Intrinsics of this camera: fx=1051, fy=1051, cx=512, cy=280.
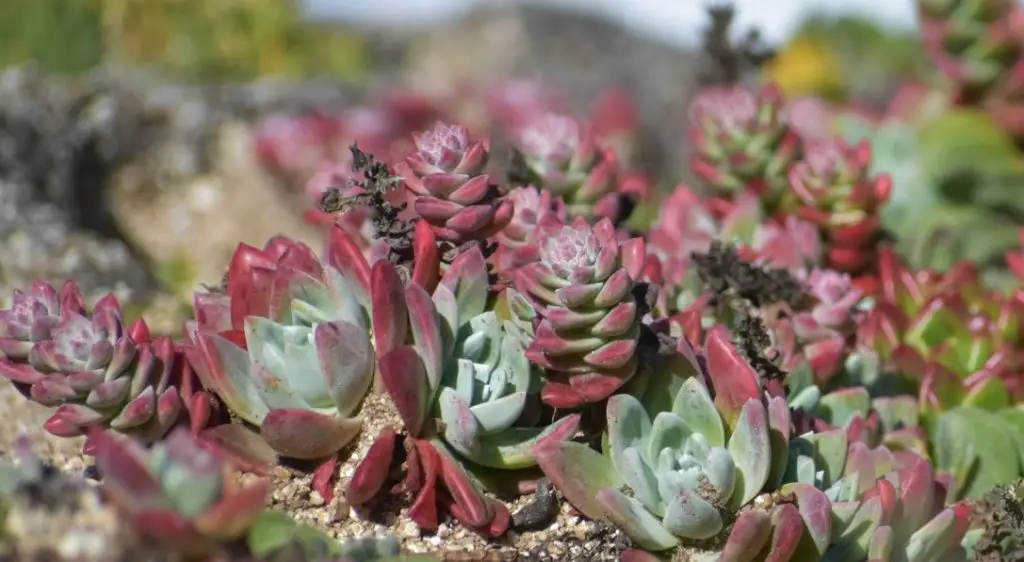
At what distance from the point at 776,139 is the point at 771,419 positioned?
978mm

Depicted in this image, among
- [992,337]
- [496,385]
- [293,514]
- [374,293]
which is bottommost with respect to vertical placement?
[992,337]

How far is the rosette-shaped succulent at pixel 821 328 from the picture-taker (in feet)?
5.14

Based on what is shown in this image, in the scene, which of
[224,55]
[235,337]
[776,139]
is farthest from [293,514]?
[224,55]

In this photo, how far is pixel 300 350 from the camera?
1263 mm

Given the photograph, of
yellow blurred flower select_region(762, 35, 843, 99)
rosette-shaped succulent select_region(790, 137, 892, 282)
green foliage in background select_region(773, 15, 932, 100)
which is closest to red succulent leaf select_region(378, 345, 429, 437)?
rosette-shaped succulent select_region(790, 137, 892, 282)

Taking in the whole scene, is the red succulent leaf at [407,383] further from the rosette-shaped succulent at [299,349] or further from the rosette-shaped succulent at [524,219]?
the rosette-shaped succulent at [524,219]

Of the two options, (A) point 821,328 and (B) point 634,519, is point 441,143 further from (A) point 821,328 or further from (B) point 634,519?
(A) point 821,328

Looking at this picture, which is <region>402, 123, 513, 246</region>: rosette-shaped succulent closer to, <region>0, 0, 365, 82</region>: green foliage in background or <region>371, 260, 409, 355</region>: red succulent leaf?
<region>371, 260, 409, 355</region>: red succulent leaf

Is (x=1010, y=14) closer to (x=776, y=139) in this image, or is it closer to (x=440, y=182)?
(x=776, y=139)

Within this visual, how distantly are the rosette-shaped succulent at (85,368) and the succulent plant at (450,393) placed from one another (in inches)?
10.6

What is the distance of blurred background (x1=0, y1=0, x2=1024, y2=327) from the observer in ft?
8.14

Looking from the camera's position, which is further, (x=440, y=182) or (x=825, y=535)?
(x=440, y=182)

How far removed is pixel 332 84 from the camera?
4.86 m

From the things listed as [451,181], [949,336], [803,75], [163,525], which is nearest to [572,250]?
[451,181]
